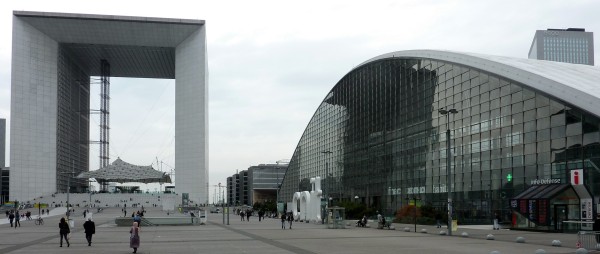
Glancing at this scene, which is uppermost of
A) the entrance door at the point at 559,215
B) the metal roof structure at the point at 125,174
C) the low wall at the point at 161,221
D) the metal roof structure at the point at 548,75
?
the metal roof structure at the point at 548,75

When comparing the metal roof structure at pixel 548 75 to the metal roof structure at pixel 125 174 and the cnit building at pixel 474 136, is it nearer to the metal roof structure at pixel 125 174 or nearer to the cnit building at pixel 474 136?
the cnit building at pixel 474 136

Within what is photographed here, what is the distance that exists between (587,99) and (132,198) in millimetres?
123432

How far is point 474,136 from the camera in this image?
62.2 m

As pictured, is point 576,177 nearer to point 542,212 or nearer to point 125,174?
point 542,212

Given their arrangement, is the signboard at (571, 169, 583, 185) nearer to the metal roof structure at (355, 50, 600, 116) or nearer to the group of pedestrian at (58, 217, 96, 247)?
the metal roof structure at (355, 50, 600, 116)

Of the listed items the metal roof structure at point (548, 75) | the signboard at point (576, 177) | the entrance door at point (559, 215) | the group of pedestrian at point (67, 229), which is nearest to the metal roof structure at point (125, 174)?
the metal roof structure at point (548, 75)

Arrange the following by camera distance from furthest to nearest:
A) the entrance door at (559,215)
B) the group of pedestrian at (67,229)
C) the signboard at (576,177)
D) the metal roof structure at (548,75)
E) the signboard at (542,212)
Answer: the metal roof structure at (548,75) → the signboard at (542,212) → the entrance door at (559,215) → the signboard at (576,177) → the group of pedestrian at (67,229)

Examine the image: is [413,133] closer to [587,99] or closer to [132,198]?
[587,99]

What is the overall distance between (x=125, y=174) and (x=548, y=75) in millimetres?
119089

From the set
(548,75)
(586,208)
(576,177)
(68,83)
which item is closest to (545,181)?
(576,177)

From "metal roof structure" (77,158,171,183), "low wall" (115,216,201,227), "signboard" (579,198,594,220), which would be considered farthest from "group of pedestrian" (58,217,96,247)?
"metal roof structure" (77,158,171,183)

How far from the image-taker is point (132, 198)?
503 ft

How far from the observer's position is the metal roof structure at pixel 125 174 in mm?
153125

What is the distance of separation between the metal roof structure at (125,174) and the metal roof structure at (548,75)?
10063 centimetres
